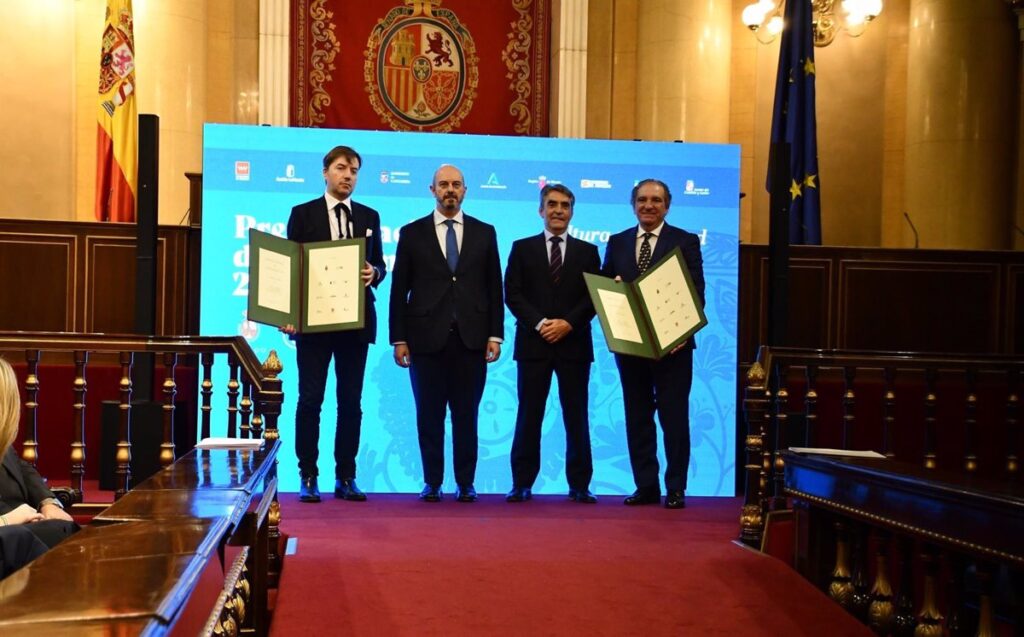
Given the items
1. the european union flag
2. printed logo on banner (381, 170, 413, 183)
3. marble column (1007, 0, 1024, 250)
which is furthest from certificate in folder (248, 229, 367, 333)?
marble column (1007, 0, 1024, 250)

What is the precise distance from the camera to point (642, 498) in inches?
233

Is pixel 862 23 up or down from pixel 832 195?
up

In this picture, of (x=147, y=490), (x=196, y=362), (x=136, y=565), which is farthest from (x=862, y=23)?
(x=136, y=565)

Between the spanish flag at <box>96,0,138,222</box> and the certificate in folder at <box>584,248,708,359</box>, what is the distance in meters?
4.39

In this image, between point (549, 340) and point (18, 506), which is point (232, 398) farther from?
point (549, 340)

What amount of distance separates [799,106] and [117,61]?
5224mm

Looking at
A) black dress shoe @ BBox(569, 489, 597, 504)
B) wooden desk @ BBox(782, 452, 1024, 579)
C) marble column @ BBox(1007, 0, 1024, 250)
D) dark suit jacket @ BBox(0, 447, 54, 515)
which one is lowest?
black dress shoe @ BBox(569, 489, 597, 504)

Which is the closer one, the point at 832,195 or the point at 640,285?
the point at 640,285

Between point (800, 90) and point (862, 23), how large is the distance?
1.15 m

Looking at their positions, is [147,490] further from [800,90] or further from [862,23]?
[862,23]

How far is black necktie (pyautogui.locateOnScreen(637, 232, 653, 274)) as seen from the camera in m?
5.91

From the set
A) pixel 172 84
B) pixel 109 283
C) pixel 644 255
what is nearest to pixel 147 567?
pixel 644 255

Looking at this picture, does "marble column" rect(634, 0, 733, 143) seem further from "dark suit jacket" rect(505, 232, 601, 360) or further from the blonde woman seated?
the blonde woman seated

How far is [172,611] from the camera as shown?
145cm
